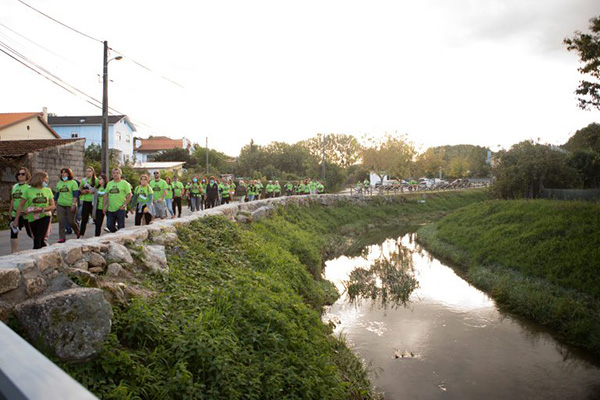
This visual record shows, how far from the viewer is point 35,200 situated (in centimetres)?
750

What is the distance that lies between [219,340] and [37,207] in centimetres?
469

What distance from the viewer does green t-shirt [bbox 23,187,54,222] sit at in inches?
294

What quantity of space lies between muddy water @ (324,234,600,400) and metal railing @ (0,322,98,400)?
6.92m

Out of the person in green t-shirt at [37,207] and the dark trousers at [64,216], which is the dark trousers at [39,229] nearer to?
the person in green t-shirt at [37,207]

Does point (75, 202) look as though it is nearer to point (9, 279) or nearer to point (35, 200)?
point (35, 200)

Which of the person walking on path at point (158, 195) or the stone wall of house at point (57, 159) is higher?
the stone wall of house at point (57, 159)

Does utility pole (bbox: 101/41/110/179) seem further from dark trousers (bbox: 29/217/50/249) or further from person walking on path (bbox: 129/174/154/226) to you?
dark trousers (bbox: 29/217/50/249)

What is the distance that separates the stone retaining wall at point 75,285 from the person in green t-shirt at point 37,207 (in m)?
1.90

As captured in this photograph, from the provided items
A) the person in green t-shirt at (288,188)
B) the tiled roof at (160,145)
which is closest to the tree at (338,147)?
the tiled roof at (160,145)

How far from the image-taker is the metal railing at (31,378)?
3.23ft

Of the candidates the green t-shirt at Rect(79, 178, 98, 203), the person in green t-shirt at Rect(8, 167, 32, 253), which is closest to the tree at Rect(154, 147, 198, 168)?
the green t-shirt at Rect(79, 178, 98, 203)

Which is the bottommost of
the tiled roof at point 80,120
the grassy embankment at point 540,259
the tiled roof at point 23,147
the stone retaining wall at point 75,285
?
the grassy embankment at point 540,259

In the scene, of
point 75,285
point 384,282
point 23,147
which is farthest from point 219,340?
point 23,147

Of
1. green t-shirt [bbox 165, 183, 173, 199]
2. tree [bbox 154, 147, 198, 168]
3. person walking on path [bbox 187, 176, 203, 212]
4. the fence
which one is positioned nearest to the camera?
green t-shirt [bbox 165, 183, 173, 199]
